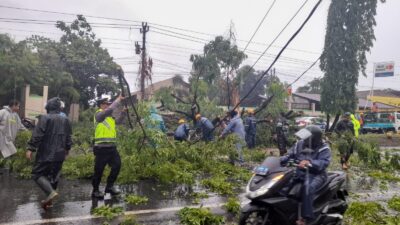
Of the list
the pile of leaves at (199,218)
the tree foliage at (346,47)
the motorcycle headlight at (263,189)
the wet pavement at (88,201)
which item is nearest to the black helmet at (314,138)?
the motorcycle headlight at (263,189)

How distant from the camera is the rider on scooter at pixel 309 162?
15.8ft

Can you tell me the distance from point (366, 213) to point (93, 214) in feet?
13.7

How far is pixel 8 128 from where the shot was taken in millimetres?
8945

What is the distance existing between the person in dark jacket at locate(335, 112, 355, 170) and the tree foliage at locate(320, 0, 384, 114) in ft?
41.2

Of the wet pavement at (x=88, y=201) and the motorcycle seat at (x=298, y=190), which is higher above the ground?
the motorcycle seat at (x=298, y=190)

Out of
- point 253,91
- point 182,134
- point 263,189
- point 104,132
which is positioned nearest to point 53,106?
point 104,132

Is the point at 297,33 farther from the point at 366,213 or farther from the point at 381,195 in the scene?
the point at 381,195

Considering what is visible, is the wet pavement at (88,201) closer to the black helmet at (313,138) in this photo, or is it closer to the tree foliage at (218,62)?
the black helmet at (313,138)

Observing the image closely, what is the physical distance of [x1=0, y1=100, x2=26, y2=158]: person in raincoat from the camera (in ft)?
28.9

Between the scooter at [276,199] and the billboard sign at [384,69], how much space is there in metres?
52.7

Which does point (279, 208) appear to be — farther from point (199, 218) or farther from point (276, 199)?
point (199, 218)

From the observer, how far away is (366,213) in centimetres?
623

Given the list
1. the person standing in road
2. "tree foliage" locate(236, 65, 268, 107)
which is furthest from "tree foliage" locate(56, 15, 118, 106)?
the person standing in road

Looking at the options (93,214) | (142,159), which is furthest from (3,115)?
(93,214)
